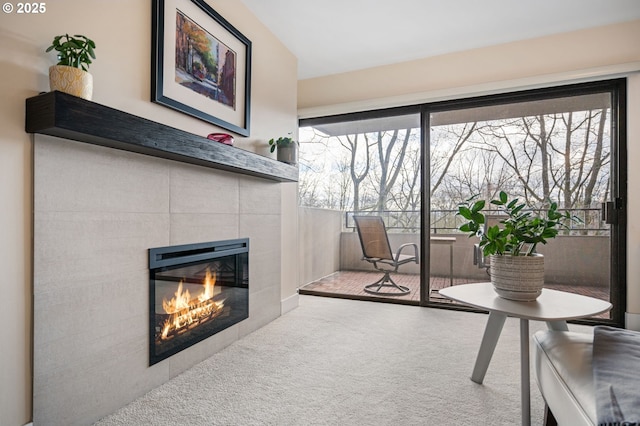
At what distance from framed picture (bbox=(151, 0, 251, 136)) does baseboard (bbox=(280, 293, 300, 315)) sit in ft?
5.20

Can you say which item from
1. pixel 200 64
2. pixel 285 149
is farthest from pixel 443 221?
pixel 200 64

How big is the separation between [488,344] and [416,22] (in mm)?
2500

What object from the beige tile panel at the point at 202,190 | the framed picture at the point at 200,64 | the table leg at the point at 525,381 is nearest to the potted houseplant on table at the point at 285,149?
the framed picture at the point at 200,64

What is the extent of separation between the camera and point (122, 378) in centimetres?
160

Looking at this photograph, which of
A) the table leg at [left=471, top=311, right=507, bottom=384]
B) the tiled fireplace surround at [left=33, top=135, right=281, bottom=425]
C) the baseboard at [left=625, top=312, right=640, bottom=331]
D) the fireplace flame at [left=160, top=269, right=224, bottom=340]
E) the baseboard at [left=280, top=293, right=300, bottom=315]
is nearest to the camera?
the tiled fireplace surround at [left=33, top=135, right=281, bottom=425]

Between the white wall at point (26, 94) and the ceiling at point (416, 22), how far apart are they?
4.21 feet

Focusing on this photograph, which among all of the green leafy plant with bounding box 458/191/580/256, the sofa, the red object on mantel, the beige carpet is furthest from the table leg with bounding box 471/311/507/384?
the red object on mantel

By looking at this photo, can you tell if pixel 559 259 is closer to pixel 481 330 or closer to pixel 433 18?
pixel 481 330

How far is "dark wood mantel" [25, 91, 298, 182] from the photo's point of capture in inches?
47.3

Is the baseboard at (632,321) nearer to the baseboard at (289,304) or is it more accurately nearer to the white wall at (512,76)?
the white wall at (512,76)

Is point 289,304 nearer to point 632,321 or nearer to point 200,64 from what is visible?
point 200,64

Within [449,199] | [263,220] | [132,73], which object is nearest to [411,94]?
[449,199]

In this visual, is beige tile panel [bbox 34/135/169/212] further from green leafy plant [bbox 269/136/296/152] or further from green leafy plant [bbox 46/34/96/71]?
green leafy plant [bbox 269/136/296/152]

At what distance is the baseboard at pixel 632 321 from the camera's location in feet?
8.99
